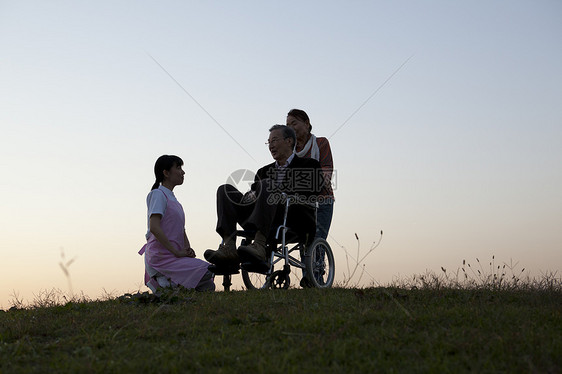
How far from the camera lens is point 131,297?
5.59 metres

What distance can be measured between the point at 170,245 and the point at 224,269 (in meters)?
0.66

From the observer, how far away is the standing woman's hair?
6.09 m

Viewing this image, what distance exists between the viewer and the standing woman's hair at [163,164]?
20.0ft

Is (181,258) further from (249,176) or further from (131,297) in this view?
(249,176)

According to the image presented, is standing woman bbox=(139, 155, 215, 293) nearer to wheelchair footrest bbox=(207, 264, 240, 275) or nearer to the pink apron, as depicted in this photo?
the pink apron

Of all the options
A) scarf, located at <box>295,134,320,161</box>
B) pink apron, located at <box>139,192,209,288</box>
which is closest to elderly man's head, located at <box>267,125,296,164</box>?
scarf, located at <box>295,134,320,161</box>

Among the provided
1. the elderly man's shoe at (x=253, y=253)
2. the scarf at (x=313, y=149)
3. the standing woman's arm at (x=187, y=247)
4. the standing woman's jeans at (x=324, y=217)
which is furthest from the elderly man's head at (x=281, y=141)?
the standing woman's arm at (x=187, y=247)

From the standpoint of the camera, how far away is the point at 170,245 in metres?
5.96

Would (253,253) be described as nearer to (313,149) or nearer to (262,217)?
(262,217)

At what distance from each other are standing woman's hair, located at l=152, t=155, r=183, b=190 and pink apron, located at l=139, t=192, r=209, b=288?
28cm

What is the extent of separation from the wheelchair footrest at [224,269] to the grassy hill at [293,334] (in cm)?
66

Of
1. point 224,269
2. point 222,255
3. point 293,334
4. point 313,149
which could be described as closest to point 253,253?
point 222,255

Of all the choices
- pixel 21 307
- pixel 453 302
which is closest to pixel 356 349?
pixel 453 302

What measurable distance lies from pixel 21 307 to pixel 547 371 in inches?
211
